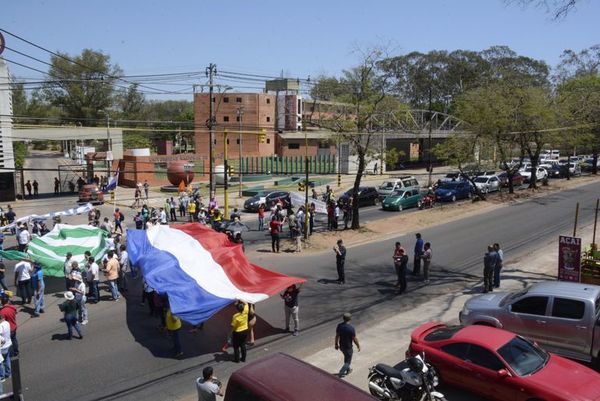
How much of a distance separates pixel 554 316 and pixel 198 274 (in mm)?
8610

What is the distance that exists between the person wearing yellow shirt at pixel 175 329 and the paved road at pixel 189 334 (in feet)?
0.74

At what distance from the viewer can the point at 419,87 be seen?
380ft

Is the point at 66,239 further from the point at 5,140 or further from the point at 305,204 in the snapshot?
the point at 5,140

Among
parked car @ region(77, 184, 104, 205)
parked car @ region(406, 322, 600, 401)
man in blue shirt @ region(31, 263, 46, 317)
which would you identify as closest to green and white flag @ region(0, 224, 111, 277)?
man in blue shirt @ region(31, 263, 46, 317)

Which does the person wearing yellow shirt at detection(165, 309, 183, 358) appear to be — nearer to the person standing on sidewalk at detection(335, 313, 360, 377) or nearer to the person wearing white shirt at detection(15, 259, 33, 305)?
the person standing on sidewalk at detection(335, 313, 360, 377)

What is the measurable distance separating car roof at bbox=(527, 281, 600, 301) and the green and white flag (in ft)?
45.0

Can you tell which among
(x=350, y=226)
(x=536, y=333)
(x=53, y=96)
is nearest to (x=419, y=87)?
(x=53, y=96)

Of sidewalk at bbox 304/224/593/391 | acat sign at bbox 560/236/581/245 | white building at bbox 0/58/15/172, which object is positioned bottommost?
sidewalk at bbox 304/224/593/391

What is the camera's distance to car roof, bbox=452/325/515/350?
9.48m

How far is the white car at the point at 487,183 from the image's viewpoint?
141 ft

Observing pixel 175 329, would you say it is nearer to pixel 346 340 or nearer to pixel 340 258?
pixel 346 340

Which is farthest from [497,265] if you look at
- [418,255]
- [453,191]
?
[453,191]

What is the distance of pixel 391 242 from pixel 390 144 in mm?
52702

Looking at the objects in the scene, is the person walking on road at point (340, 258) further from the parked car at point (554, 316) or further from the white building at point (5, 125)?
the white building at point (5, 125)
